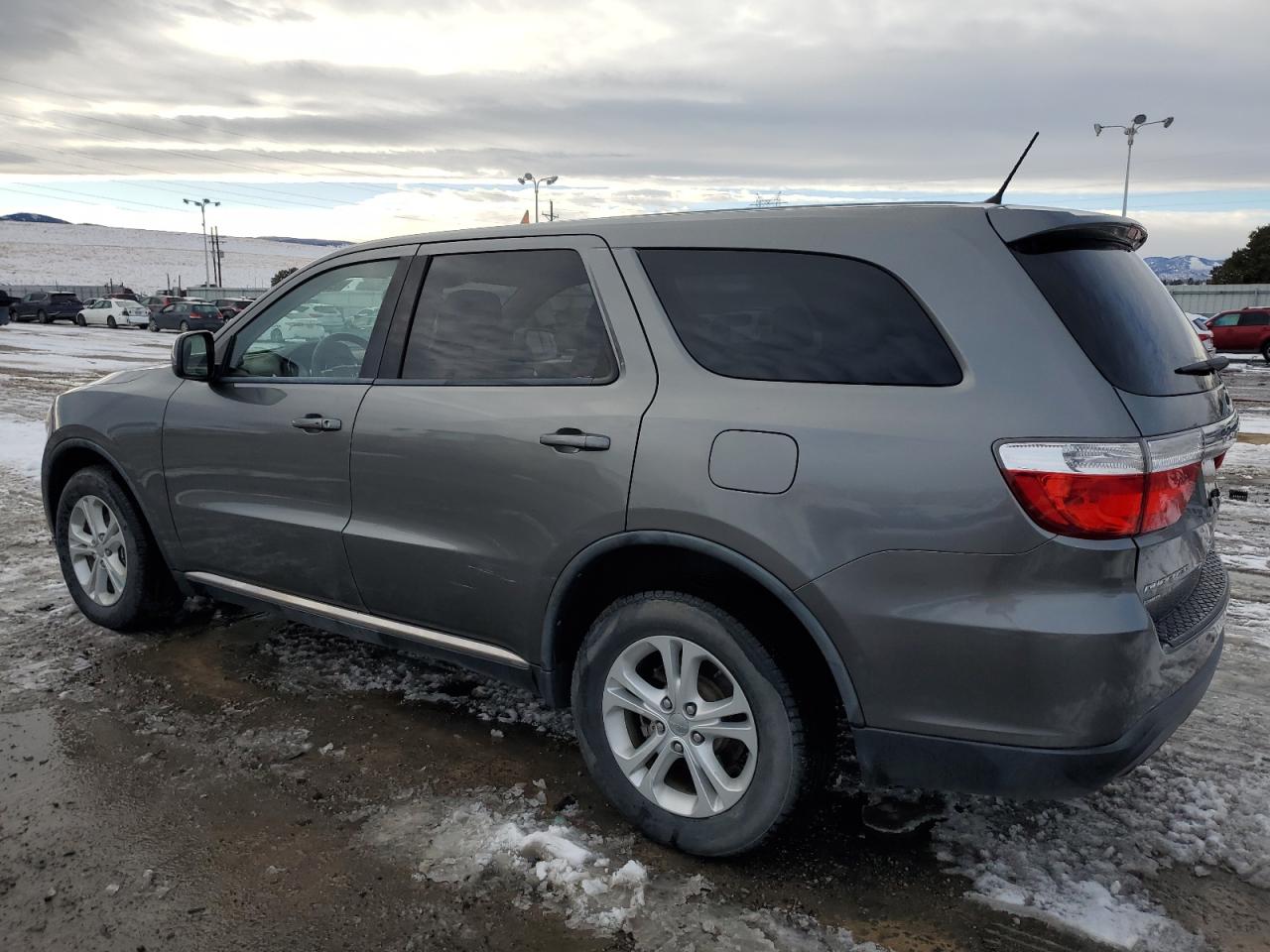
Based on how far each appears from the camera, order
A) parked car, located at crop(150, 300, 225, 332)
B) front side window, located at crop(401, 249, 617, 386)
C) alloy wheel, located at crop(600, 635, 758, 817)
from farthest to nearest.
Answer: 1. parked car, located at crop(150, 300, 225, 332)
2. front side window, located at crop(401, 249, 617, 386)
3. alloy wheel, located at crop(600, 635, 758, 817)

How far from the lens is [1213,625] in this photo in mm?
2729

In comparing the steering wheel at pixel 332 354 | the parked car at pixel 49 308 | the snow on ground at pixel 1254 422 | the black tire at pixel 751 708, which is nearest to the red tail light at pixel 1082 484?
the black tire at pixel 751 708

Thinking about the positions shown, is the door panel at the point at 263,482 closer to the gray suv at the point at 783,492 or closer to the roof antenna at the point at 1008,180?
the gray suv at the point at 783,492

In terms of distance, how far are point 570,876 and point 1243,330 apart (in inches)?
1267

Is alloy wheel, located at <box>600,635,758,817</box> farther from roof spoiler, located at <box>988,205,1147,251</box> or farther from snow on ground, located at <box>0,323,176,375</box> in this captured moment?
snow on ground, located at <box>0,323,176,375</box>

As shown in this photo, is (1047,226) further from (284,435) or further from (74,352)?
(74,352)

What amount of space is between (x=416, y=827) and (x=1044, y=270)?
94.9 inches


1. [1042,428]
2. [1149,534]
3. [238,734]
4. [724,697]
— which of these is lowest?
[238,734]

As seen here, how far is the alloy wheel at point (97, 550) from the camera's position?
4.60 meters

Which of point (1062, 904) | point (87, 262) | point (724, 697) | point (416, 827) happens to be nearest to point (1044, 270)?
point (724, 697)

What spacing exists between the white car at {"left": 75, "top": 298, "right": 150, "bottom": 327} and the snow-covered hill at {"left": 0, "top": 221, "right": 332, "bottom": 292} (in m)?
82.8

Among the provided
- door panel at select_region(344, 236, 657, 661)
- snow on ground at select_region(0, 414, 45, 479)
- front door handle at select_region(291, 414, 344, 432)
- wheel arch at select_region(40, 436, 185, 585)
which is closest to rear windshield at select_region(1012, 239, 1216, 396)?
door panel at select_region(344, 236, 657, 661)

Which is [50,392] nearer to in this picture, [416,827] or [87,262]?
[416,827]

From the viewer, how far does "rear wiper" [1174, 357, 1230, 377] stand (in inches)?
104
